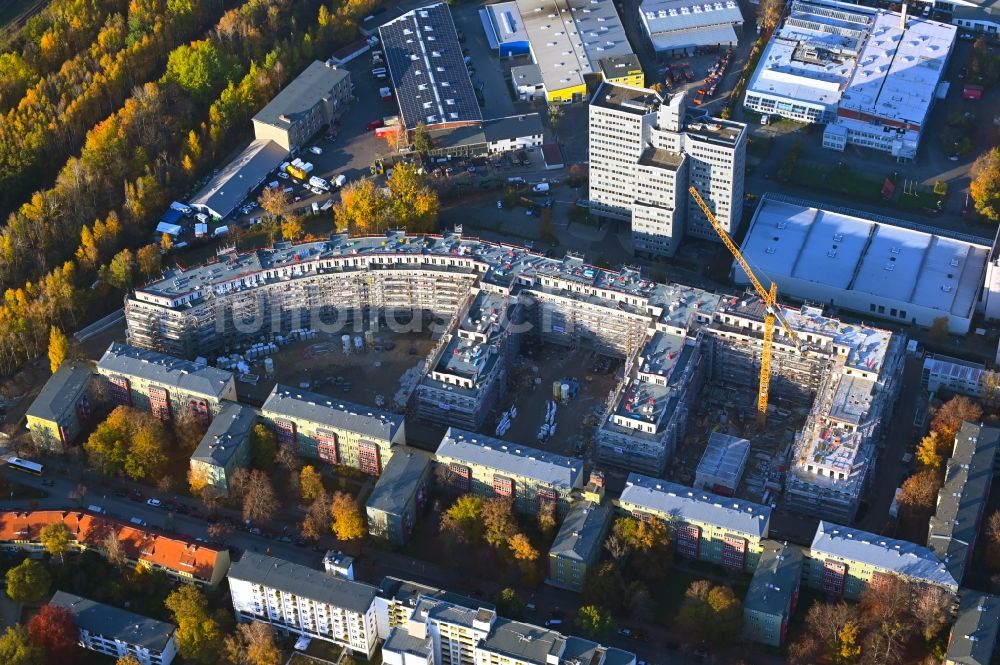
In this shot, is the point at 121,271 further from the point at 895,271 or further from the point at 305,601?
the point at 895,271

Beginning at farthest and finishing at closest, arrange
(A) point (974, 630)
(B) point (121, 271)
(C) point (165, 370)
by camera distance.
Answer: (B) point (121, 271) < (C) point (165, 370) < (A) point (974, 630)

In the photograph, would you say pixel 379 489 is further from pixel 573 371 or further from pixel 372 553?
pixel 573 371

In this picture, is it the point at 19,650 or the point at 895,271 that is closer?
the point at 19,650

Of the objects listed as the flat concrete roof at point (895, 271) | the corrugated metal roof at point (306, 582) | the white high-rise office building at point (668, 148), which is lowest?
the flat concrete roof at point (895, 271)

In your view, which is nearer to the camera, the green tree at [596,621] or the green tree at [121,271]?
the green tree at [596,621]

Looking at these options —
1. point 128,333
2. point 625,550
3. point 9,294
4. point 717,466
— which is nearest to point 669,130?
point 717,466

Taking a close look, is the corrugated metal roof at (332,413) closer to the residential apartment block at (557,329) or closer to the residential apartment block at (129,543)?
the residential apartment block at (557,329)

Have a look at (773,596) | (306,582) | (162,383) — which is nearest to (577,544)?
(773,596)

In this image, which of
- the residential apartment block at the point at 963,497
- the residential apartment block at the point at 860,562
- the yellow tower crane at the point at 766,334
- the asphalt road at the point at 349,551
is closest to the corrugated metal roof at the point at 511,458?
the asphalt road at the point at 349,551
